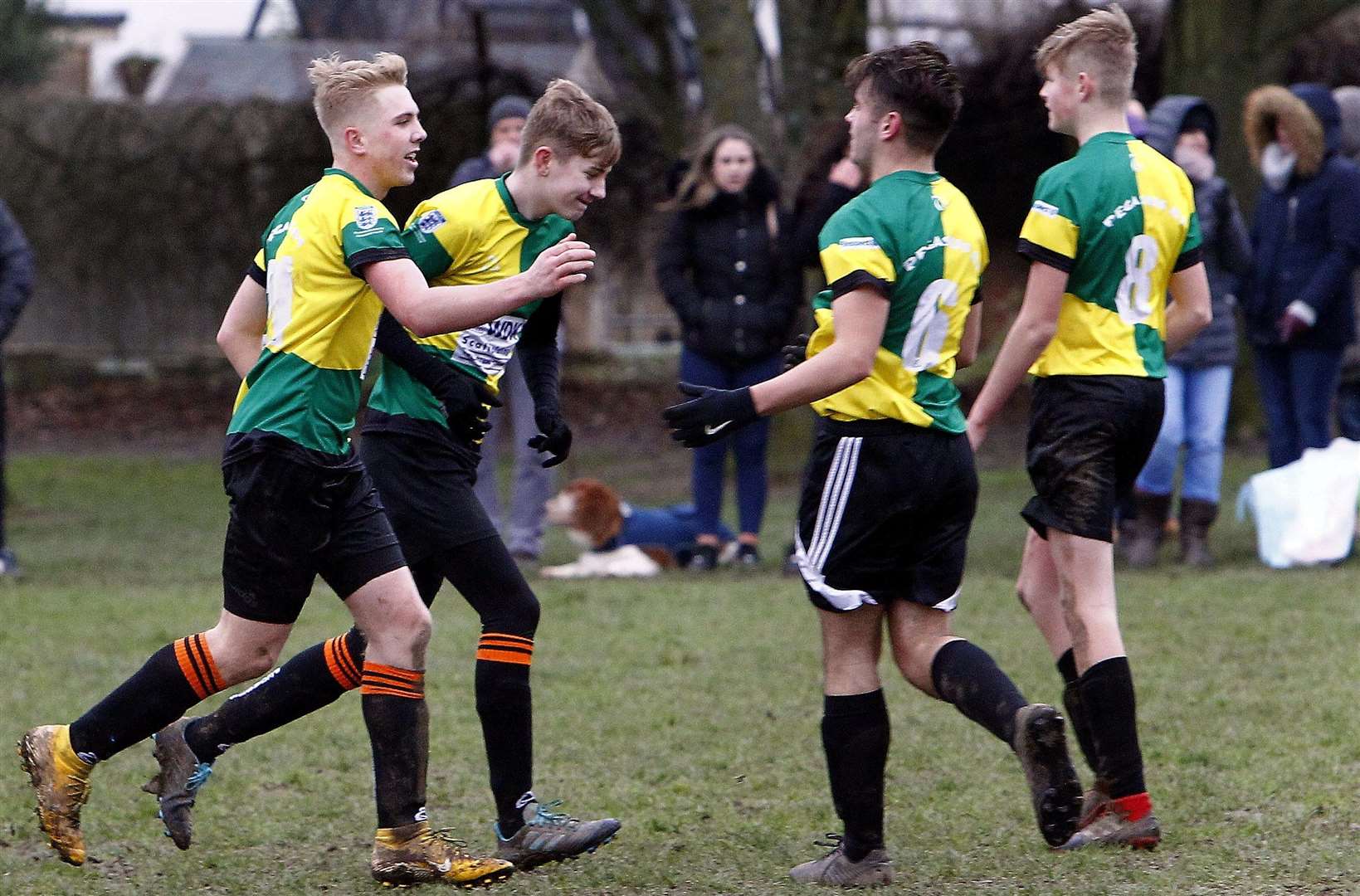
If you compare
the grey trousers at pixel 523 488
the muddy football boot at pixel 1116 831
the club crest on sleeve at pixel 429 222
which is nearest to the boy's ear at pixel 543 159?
the club crest on sleeve at pixel 429 222

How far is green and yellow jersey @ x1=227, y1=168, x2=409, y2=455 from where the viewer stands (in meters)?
3.85

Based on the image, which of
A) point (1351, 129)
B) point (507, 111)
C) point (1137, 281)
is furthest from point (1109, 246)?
point (1351, 129)

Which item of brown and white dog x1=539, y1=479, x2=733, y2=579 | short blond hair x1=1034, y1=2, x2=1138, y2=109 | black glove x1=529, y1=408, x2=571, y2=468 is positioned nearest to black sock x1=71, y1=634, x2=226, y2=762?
black glove x1=529, y1=408, x2=571, y2=468

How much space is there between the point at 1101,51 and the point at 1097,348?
72 centimetres

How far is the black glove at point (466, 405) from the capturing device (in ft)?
13.5

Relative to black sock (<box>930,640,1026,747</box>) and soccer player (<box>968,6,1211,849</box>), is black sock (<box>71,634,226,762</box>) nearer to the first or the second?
black sock (<box>930,640,1026,747</box>)

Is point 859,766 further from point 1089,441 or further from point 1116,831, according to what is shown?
point 1089,441

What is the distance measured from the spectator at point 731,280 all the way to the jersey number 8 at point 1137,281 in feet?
14.5

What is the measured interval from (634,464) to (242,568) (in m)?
11.0

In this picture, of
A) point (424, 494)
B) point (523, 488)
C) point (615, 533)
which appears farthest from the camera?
point (523, 488)

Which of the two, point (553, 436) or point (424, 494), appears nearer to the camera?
point (424, 494)

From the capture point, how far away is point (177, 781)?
4199 mm

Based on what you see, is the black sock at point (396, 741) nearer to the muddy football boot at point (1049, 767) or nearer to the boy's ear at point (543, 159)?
the boy's ear at point (543, 159)

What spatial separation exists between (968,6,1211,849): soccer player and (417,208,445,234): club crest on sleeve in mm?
1412
